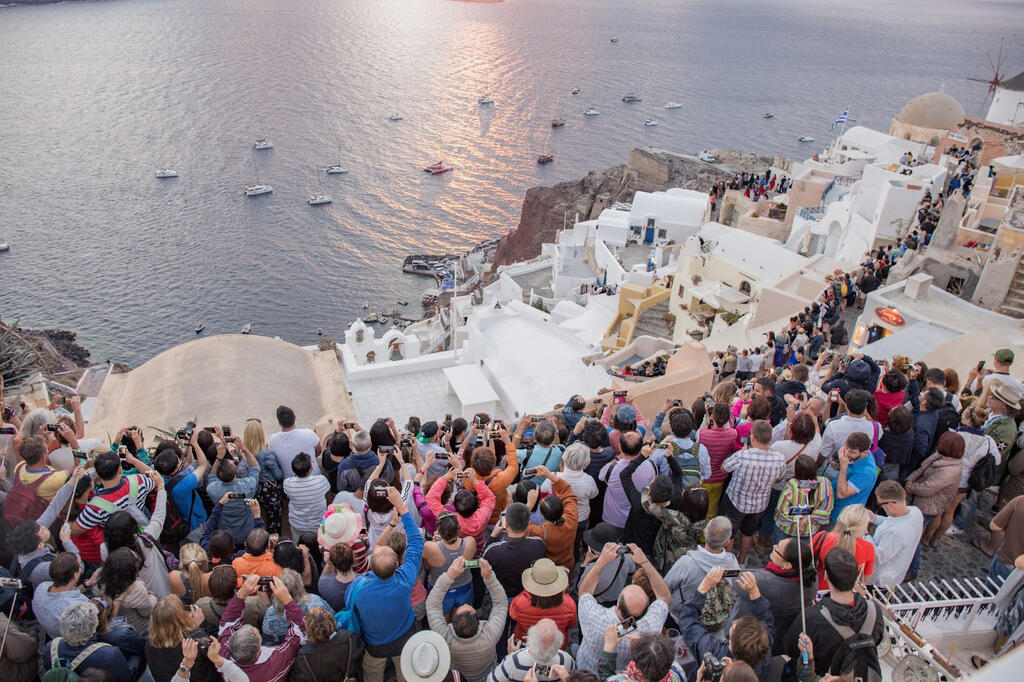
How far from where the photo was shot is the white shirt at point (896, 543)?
256 inches

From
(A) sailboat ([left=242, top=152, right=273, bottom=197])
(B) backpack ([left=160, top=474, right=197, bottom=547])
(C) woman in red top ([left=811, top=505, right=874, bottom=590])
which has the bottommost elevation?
(A) sailboat ([left=242, top=152, right=273, bottom=197])

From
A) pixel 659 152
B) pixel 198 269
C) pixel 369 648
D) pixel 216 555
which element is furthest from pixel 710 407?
pixel 659 152

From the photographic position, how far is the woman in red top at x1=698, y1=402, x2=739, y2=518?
302 inches

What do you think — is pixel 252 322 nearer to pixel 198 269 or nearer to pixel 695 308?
pixel 198 269

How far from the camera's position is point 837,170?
3866cm

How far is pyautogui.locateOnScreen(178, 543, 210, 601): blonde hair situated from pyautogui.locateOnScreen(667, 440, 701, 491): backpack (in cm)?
465

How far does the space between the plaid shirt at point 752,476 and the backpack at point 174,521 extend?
18.7 feet

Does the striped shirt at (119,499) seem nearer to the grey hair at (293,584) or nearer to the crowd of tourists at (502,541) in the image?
the crowd of tourists at (502,541)

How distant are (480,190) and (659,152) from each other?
819 inches

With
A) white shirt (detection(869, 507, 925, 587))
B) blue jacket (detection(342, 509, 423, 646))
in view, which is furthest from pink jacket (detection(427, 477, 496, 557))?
white shirt (detection(869, 507, 925, 587))

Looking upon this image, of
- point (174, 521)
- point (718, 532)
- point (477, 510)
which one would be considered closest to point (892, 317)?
point (718, 532)

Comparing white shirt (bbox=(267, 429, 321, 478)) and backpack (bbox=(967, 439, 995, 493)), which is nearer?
backpack (bbox=(967, 439, 995, 493))

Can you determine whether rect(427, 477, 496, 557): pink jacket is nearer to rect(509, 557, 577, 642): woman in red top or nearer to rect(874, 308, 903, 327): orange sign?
rect(509, 557, 577, 642): woman in red top

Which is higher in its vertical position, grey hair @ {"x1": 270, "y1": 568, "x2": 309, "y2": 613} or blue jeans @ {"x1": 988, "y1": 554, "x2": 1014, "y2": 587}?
grey hair @ {"x1": 270, "y1": 568, "x2": 309, "y2": 613}
